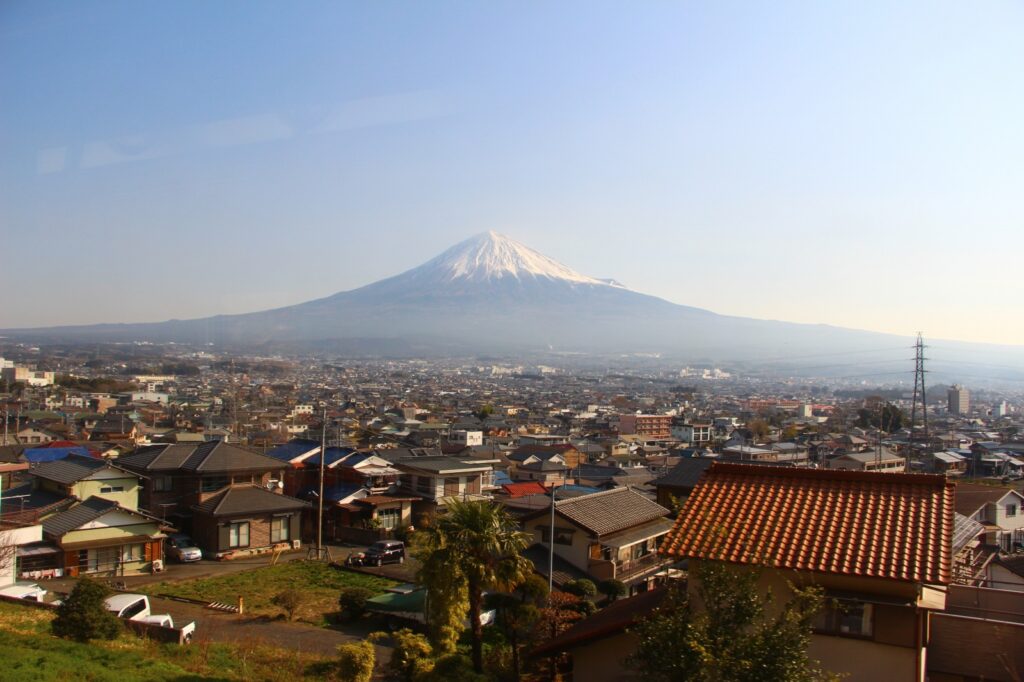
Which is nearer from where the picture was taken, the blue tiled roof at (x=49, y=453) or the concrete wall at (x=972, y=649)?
the concrete wall at (x=972, y=649)

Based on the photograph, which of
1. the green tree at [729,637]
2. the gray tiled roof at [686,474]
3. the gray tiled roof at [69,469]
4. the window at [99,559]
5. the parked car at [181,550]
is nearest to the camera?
the green tree at [729,637]

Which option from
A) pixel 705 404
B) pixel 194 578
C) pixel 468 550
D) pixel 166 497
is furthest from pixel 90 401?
pixel 705 404

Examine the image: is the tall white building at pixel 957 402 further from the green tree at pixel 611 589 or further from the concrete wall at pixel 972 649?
the concrete wall at pixel 972 649

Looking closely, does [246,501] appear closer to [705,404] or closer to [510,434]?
[510,434]

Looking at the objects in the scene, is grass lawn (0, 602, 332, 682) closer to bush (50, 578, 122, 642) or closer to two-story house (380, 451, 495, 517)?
bush (50, 578, 122, 642)

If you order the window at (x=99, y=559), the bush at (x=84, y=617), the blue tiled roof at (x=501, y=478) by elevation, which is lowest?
the blue tiled roof at (x=501, y=478)

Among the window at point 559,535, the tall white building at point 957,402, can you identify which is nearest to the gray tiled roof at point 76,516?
the window at point 559,535
